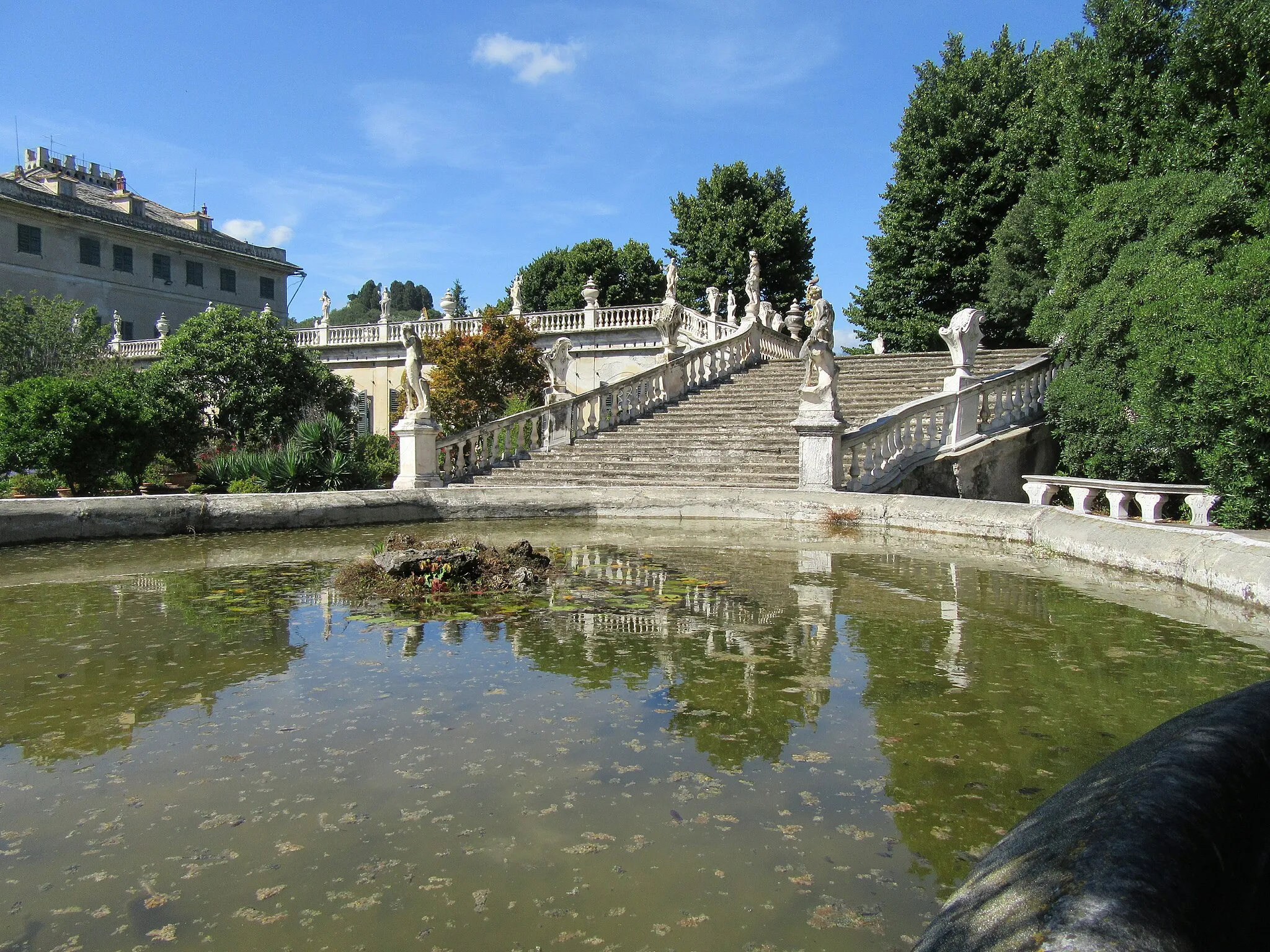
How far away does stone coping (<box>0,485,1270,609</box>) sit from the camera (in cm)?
617

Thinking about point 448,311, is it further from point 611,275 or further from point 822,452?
point 822,452

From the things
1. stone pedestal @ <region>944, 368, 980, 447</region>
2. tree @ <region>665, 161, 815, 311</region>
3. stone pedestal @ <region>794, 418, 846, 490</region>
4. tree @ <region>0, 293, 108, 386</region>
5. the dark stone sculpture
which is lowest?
the dark stone sculpture

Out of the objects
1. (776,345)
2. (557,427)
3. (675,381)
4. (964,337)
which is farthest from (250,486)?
(776,345)

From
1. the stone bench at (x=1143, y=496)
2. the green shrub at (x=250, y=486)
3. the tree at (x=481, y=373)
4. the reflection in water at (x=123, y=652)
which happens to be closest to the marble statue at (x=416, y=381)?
the green shrub at (x=250, y=486)

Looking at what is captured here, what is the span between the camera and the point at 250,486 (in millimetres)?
14703

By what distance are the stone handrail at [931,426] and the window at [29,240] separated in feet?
137

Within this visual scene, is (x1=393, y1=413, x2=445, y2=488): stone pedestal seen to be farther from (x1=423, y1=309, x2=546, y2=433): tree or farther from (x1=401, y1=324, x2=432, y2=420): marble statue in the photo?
(x1=423, y1=309, x2=546, y2=433): tree

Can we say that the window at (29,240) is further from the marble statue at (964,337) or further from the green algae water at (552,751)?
the green algae water at (552,751)

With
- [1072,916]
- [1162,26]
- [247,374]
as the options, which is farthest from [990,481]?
[247,374]

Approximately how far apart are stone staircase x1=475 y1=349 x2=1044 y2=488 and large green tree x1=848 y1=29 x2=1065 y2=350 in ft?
19.0

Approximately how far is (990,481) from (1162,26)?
8.23 metres

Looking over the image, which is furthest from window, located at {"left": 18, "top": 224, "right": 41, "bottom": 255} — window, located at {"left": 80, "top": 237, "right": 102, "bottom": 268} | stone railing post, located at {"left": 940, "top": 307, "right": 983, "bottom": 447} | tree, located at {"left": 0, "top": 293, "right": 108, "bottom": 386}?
stone railing post, located at {"left": 940, "top": 307, "right": 983, "bottom": 447}

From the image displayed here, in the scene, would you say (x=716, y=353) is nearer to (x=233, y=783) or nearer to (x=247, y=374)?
(x=247, y=374)

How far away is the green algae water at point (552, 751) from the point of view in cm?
225
